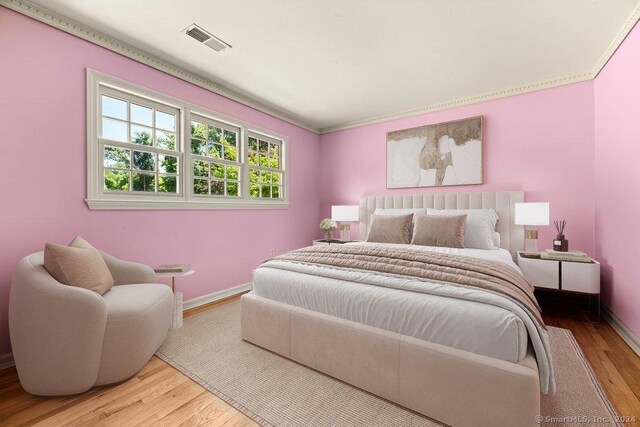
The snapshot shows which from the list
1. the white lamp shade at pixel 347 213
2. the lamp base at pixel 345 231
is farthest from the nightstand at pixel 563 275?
the lamp base at pixel 345 231

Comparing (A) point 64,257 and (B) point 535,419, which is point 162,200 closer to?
(A) point 64,257

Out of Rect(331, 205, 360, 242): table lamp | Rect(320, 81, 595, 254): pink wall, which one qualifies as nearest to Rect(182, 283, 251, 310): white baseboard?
Rect(331, 205, 360, 242): table lamp

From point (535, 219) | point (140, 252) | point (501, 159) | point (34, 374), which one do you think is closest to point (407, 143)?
point (501, 159)

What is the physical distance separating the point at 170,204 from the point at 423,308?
2.65 metres

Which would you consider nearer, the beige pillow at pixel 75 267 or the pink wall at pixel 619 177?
the beige pillow at pixel 75 267

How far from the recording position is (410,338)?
153 cm

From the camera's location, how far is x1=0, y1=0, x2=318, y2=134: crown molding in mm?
2078

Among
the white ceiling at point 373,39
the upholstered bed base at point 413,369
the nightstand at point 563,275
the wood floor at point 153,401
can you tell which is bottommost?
the wood floor at point 153,401

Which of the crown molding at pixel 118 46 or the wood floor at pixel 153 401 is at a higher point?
the crown molding at pixel 118 46

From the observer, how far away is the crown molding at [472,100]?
3153 mm

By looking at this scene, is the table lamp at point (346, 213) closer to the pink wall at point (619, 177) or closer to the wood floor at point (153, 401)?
the pink wall at point (619, 177)

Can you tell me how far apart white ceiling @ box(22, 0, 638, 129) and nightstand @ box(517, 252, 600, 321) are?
6.78ft

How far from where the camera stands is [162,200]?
2881mm

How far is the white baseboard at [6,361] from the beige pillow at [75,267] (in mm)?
844
